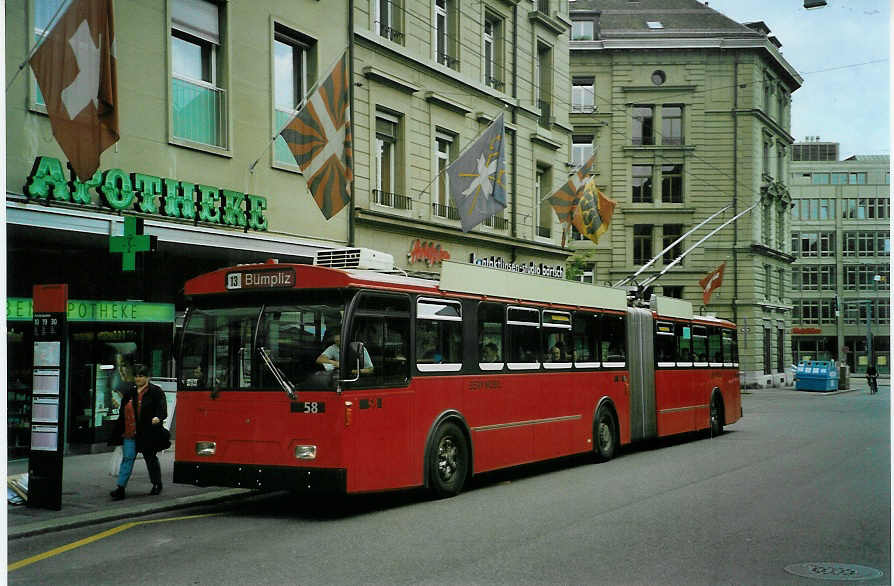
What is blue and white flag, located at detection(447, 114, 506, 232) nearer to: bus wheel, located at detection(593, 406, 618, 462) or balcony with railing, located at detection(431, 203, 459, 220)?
balcony with railing, located at detection(431, 203, 459, 220)

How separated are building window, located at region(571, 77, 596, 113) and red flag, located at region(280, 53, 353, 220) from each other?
4086cm

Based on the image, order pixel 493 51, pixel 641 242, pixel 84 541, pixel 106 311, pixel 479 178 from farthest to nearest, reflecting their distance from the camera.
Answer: pixel 641 242, pixel 493 51, pixel 479 178, pixel 106 311, pixel 84 541

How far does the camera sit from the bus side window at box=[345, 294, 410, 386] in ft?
35.4

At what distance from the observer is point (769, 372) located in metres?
57.1

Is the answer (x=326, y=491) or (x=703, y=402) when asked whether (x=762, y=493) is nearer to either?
(x=326, y=491)

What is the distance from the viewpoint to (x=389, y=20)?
2348cm

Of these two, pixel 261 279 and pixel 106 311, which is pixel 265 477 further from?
pixel 106 311

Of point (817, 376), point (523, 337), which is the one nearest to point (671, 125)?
point (817, 376)

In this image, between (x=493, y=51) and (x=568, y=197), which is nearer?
(x=568, y=197)

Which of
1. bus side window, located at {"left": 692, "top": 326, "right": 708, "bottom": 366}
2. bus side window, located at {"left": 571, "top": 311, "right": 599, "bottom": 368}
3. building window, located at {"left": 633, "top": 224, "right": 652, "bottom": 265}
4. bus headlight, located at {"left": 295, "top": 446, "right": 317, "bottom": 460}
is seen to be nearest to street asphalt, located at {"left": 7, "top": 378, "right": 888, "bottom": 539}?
bus headlight, located at {"left": 295, "top": 446, "right": 317, "bottom": 460}

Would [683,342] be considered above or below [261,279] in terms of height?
below

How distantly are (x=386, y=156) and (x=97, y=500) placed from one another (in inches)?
537

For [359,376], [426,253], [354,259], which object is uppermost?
[426,253]

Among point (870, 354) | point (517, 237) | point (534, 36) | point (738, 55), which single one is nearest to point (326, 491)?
point (517, 237)
